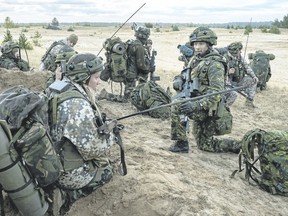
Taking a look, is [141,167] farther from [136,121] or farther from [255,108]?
[255,108]

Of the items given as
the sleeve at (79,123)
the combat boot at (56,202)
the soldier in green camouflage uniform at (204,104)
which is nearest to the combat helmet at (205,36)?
the soldier in green camouflage uniform at (204,104)

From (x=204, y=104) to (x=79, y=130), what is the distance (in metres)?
2.41

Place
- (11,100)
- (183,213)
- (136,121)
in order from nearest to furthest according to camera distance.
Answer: (11,100)
(183,213)
(136,121)

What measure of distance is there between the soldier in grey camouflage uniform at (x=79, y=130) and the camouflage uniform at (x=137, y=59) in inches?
194

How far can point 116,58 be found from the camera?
847 centimetres

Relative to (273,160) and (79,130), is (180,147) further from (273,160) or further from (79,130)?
(79,130)

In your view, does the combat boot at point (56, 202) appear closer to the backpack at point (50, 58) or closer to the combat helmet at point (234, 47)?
the backpack at point (50, 58)

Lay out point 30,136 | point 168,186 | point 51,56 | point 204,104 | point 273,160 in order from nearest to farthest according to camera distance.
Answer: point 30,136 < point 168,186 < point 273,160 < point 204,104 < point 51,56

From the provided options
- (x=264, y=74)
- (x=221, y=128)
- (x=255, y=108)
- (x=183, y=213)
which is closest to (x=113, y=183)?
(x=183, y=213)

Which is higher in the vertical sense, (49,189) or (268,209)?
(49,189)

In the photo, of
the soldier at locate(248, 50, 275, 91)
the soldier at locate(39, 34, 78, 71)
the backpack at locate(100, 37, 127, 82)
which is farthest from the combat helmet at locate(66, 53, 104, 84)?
the soldier at locate(248, 50, 275, 91)

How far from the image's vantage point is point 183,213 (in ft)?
13.0

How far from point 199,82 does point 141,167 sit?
151 centimetres

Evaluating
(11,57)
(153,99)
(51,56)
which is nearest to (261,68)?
(153,99)
